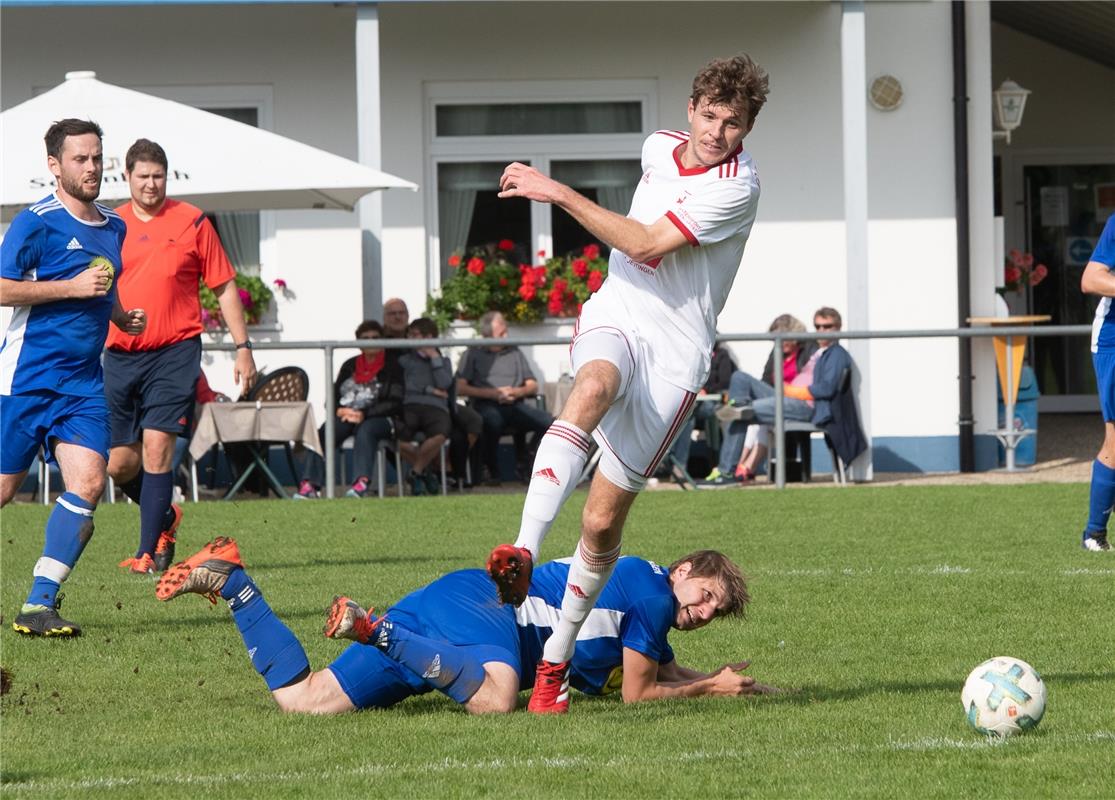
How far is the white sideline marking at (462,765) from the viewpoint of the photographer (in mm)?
5031

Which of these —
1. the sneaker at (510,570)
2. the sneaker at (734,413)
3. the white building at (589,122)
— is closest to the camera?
the sneaker at (510,570)

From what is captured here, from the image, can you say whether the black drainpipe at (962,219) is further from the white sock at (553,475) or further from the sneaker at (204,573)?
the sneaker at (204,573)

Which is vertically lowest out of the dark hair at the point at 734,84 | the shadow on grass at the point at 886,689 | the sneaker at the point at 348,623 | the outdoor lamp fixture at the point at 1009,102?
the shadow on grass at the point at 886,689

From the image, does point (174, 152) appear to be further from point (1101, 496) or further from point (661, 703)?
point (661, 703)

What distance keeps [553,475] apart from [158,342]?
182 inches

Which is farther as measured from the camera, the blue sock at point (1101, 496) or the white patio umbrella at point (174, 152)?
A: the white patio umbrella at point (174, 152)

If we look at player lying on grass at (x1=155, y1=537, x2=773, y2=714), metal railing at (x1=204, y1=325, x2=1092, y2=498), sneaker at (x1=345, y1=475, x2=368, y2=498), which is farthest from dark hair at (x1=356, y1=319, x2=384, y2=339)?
player lying on grass at (x1=155, y1=537, x2=773, y2=714)

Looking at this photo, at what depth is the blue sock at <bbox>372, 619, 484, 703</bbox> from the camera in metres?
5.89

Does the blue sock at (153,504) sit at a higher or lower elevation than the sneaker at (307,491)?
higher

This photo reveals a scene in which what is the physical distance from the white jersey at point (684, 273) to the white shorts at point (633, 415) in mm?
40

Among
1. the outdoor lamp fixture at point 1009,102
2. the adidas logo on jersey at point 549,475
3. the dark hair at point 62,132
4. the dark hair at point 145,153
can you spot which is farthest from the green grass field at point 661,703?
the outdoor lamp fixture at point 1009,102

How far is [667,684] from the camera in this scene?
20.8 feet

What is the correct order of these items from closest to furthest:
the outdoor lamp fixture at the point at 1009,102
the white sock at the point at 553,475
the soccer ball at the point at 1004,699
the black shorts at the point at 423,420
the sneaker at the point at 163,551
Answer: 1. the soccer ball at the point at 1004,699
2. the white sock at the point at 553,475
3. the sneaker at the point at 163,551
4. the black shorts at the point at 423,420
5. the outdoor lamp fixture at the point at 1009,102

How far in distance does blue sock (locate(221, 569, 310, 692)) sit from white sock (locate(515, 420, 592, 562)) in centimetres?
96
